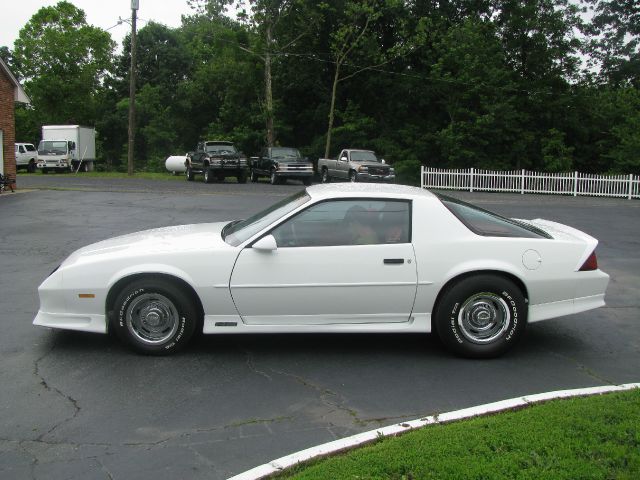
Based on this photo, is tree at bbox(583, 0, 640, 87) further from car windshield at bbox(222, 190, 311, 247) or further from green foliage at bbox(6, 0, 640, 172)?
car windshield at bbox(222, 190, 311, 247)

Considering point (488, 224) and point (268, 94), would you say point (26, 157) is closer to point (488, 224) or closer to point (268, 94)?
point (268, 94)

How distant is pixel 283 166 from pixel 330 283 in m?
27.4

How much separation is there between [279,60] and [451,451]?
41.8 meters

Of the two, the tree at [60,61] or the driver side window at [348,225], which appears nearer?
the driver side window at [348,225]

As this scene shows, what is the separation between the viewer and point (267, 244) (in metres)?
5.64

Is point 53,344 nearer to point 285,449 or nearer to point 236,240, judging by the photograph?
point 236,240

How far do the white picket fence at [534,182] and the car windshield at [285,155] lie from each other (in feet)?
21.0

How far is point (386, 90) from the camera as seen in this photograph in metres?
42.1

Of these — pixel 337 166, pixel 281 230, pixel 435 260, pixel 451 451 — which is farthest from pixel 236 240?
pixel 337 166

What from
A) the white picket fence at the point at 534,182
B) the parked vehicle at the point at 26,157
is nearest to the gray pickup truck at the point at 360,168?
the white picket fence at the point at 534,182

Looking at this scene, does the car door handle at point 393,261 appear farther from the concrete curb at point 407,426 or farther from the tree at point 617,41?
the tree at point 617,41

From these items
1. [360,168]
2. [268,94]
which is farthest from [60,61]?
[360,168]

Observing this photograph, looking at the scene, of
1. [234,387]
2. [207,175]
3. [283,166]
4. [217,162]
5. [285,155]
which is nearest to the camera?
[234,387]

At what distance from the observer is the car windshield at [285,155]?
3349 centimetres
